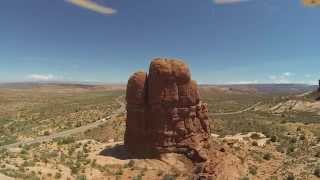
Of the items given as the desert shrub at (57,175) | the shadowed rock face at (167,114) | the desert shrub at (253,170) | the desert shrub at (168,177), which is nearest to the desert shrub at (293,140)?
the desert shrub at (253,170)

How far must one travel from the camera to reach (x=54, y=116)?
3172 inches

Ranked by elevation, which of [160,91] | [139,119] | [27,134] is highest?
[160,91]

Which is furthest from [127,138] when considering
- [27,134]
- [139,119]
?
[27,134]

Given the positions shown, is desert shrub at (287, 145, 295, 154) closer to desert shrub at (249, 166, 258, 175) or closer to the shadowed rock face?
desert shrub at (249, 166, 258, 175)

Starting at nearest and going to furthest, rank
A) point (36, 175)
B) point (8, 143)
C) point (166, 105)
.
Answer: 1. point (36, 175)
2. point (166, 105)
3. point (8, 143)

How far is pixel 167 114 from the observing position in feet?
98.6

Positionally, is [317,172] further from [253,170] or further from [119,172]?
[119,172]

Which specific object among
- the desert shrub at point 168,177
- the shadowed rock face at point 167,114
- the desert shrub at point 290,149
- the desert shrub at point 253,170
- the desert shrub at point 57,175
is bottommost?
the desert shrub at point 253,170

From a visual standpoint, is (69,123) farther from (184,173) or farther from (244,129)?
(184,173)

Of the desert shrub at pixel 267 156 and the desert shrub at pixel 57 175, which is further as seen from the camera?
the desert shrub at pixel 267 156

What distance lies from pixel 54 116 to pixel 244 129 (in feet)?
139

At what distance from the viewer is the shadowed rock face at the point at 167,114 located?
2955 cm

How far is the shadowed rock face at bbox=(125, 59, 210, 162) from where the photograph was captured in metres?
29.5

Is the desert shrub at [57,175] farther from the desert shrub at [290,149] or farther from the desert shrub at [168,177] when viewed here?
the desert shrub at [290,149]
